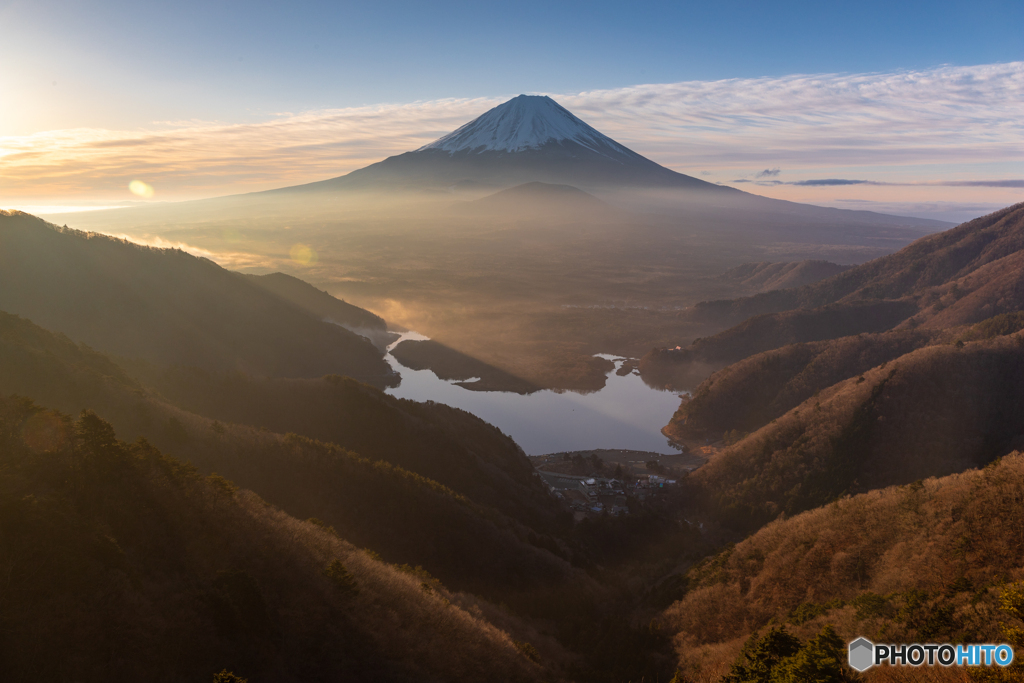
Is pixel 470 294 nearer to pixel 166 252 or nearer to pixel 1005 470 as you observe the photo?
pixel 166 252

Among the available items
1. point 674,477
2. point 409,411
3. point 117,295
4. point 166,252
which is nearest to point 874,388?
point 674,477

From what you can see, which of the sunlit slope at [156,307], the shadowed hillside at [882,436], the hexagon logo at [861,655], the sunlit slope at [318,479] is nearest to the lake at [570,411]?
the sunlit slope at [156,307]

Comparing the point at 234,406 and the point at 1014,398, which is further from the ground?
the point at 234,406

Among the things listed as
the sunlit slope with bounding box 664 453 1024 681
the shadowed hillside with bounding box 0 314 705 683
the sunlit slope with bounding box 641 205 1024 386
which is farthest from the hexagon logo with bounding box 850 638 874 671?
the sunlit slope with bounding box 641 205 1024 386

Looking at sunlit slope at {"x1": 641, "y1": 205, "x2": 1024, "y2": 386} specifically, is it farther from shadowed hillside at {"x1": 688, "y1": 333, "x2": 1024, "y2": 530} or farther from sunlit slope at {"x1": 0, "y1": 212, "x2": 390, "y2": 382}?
sunlit slope at {"x1": 0, "y1": 212, "x2": 390, "y2": 382}

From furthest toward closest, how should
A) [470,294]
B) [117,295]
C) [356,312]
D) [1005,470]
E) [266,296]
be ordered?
1. [470,294]
2. [356,312]
3. [266,296]
4. [117,295]
5. [1005,470]

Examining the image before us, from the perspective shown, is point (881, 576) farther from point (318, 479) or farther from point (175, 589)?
point (318, 479)
